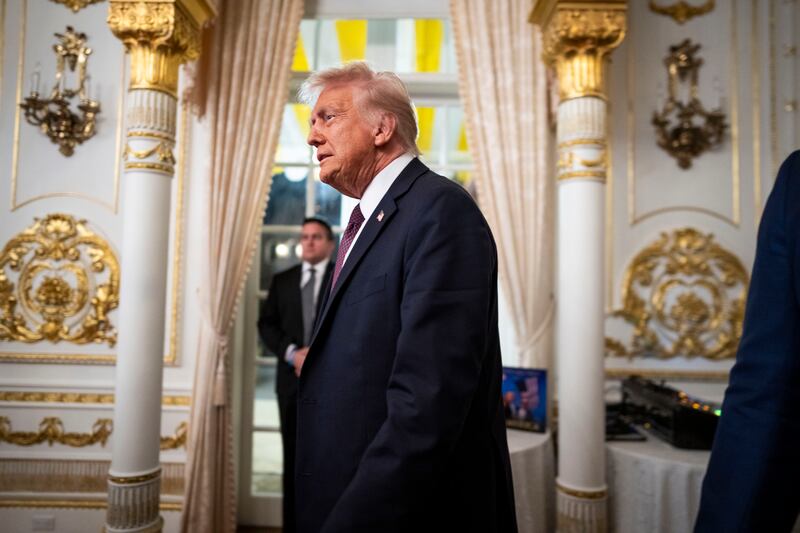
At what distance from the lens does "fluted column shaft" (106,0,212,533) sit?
2498 mm

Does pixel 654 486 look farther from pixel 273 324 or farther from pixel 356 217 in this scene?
pixel 273 324

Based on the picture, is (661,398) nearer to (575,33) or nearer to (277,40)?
(575,33)

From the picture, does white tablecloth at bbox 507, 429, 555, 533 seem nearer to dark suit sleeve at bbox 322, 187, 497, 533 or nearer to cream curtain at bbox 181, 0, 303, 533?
dark suit sleeve at bbox 322, 187, 497, 533

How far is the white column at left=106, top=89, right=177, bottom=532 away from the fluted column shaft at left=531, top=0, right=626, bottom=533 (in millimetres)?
1822

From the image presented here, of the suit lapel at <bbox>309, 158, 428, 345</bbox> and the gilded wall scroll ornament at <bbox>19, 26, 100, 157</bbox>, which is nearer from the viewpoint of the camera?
the suit lapel at <bbox>309, 158, 428, 345</bbox>

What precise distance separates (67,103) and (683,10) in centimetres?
350

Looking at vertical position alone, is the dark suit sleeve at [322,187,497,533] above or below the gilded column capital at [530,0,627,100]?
below

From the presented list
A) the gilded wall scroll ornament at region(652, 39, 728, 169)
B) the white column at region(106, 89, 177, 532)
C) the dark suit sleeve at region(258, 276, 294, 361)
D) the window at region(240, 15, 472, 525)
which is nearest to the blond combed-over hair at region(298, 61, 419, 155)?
the white column at region(106, 89, 177, 532)

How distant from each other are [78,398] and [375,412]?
9.01 feet

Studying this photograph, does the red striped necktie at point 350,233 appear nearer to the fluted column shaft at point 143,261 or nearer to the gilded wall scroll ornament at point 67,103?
the fluted column shaft at point 143,261

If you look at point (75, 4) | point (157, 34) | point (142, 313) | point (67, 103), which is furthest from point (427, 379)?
point (75, 4)

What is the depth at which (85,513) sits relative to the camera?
3.13 m

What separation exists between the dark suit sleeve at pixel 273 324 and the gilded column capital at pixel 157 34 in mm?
1147

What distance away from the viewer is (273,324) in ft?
10.3
